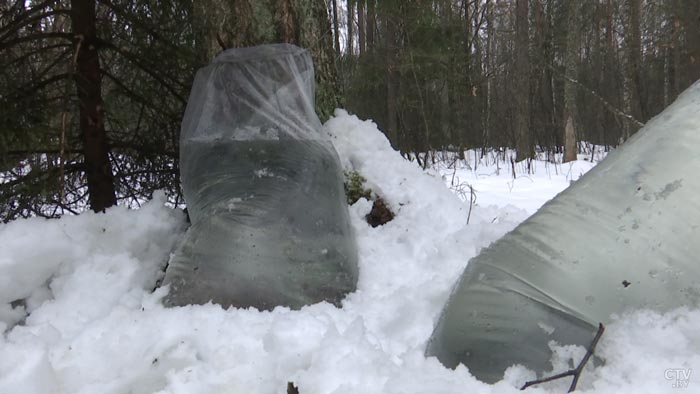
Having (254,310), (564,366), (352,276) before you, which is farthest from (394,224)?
(564,366)

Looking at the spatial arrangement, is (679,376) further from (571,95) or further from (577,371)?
(571,95)

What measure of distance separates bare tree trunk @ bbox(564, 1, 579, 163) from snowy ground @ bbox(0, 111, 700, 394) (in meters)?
8.65

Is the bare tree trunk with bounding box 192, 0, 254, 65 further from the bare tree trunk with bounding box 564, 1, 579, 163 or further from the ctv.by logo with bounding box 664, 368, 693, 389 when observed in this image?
the bare tree trunk with bounding box 564, 1, 579, 163

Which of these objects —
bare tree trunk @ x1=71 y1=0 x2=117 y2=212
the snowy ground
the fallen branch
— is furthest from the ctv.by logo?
bare tree trunk @ x1=71 y1=0 x2=117 y2=212

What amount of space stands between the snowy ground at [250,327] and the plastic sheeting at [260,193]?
11 cm

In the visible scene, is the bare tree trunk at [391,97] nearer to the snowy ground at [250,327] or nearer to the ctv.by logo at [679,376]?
the snowy ground at [250,327]

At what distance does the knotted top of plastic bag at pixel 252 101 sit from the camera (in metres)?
1.82

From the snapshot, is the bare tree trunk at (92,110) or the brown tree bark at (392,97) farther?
the brown tree bark at (392,97)

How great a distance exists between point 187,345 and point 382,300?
0.66 m

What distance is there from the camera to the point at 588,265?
1104mm

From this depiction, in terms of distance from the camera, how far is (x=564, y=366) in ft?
3.35

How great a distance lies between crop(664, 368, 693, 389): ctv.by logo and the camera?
0.89m

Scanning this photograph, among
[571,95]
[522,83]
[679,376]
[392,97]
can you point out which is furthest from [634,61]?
[679,376]

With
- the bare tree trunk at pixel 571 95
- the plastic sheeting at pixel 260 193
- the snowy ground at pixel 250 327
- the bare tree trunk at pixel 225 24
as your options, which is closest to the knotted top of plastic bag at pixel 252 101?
the plastic sheeting at pixel 260 193
